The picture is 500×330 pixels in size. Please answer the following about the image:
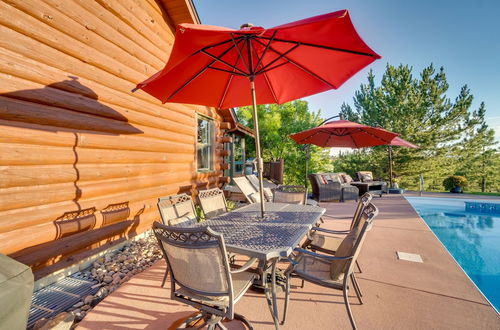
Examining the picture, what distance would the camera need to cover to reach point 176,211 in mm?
2855

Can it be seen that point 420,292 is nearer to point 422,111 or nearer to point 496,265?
point 496,265

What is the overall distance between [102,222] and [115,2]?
3.71 m

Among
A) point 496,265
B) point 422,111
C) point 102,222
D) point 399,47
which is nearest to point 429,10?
point 399,47

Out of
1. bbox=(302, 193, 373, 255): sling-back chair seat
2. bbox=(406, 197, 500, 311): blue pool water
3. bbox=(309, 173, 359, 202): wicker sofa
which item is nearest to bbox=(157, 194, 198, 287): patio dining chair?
bbox=(302, 193, 373, 255): sling-back chair seat

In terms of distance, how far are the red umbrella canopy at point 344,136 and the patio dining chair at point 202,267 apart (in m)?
4.80

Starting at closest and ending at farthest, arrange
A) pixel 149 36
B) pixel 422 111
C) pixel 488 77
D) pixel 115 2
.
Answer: pixel 115 2 < pixel 149 36 < pixel 422 111 < pixel 488 77

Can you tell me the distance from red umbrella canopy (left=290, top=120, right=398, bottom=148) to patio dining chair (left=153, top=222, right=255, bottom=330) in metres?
4.80

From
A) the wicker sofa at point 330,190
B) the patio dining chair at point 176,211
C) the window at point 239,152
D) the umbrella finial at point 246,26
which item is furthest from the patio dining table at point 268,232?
the window at point 239,152

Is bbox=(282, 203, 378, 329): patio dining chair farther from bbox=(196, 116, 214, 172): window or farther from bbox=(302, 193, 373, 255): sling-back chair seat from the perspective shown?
bbox=(196, 116, 214, 172): window

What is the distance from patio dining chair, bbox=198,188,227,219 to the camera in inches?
128

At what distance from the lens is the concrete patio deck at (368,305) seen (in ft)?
6.69

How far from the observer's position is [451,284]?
2.73 meters

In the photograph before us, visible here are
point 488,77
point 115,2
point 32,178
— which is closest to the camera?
point 32,178

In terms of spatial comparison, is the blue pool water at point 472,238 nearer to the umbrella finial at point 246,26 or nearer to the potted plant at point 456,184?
the umbrella finial at point 246,26
